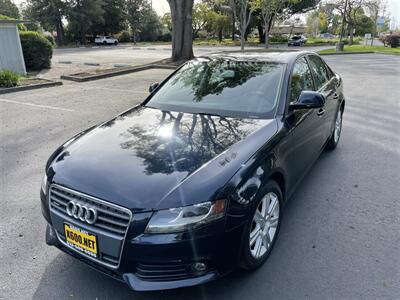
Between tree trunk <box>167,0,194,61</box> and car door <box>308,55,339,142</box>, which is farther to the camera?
tree trunk <box>167,0,194,61</box>

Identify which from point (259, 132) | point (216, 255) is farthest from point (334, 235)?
point (216, 255)

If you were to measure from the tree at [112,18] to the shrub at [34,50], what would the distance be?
142 feet

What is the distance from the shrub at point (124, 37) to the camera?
59.9 m

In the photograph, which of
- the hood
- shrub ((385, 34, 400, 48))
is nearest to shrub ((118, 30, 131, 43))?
shrub ((385, 34, 400, 48))

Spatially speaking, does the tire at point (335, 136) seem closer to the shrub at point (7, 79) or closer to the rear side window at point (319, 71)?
the rear side window at point (319, 71)

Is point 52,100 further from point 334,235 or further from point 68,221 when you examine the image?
point 334,235

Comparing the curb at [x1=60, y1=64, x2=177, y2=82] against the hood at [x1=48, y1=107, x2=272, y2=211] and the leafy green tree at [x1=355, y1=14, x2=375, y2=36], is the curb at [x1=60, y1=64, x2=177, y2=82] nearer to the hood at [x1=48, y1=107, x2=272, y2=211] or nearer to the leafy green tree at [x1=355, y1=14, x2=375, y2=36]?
the hood at [x1=48, y1=107, x2=272, y2=211]

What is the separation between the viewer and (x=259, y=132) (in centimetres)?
276

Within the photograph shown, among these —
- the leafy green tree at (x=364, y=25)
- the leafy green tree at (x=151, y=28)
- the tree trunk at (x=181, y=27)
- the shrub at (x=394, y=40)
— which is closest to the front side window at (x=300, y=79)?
the tree trunk at (x=181, y=27)

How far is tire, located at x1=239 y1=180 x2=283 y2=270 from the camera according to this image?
2348 millimetres

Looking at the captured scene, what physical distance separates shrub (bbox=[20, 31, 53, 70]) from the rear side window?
46.2 feet

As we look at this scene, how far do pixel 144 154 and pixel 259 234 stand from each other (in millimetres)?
1088

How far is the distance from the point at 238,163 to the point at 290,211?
147 centimetres

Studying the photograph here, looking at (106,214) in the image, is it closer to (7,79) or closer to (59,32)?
(7,79)
